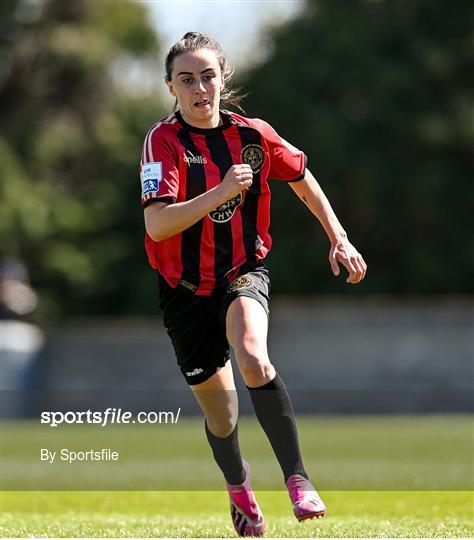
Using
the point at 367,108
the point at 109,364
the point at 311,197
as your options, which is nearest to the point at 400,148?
the point at 367,108

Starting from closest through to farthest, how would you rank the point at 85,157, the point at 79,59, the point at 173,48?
the point at 173,48
the point at 79,59
the point at 85,157

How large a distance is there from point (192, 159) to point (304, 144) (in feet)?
80.7

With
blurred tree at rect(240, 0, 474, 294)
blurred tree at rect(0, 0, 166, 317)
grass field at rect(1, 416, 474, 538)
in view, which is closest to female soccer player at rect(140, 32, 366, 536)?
grass field at rect(1, 416, 474, 538)

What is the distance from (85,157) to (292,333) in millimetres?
15327

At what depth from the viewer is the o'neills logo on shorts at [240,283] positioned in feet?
18.1

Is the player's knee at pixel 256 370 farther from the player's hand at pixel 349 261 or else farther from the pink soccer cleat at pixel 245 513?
the pink soccer cleat at pixel 245 513

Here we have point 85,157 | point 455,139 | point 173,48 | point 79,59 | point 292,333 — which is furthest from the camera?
point 85,157

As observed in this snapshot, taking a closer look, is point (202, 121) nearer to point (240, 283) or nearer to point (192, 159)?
point (192, 159)

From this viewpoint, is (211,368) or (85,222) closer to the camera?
(211,368)

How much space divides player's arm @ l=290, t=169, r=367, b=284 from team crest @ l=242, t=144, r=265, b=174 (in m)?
0.30

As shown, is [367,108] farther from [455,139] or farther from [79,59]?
[79,59]

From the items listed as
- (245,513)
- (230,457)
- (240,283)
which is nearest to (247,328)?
(240,283)

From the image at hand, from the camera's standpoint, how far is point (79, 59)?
1259 inches

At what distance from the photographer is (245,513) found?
582 cm
